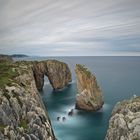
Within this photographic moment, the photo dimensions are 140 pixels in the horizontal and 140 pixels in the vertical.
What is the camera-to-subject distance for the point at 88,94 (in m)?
115

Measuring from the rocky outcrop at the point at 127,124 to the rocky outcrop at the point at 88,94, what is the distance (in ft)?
161

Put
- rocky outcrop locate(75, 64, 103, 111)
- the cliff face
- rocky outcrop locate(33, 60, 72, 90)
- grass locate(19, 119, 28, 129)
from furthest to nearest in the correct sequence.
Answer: rocky outcrop locate(33, 60, 72, 90) → rocky outcrop locate(75, 64, 103, 111) → grass locate(19, 119, 28, 129) → the cliff face

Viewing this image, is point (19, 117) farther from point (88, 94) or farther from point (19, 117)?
point (88, 94)

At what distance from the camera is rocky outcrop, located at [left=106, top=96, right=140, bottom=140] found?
54344mm

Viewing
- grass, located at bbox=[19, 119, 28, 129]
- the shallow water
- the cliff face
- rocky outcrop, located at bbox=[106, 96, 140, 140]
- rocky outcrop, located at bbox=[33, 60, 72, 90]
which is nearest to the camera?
the cliff face

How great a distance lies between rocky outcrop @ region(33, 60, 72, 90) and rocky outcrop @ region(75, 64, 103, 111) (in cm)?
5209

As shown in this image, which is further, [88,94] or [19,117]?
[88,94]

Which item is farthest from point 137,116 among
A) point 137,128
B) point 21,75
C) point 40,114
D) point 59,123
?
point 59,123

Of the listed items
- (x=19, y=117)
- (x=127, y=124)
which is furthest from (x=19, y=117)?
(x=127, y=124)

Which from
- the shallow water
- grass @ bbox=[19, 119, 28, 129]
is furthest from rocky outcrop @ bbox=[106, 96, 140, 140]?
the shallow water

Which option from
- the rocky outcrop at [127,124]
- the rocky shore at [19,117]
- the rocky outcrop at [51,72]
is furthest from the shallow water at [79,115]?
the rocky shore at [19,117]

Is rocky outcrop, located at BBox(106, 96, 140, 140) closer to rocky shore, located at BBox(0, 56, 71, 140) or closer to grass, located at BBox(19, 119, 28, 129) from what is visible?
rocky shore, located at BBox(0, 56, 71, 140)

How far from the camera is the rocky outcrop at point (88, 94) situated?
373 ft

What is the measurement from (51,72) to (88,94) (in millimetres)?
61078
